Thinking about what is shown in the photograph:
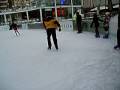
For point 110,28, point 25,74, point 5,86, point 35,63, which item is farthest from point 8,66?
point 110,28

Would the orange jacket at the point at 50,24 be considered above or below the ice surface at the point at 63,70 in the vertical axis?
above

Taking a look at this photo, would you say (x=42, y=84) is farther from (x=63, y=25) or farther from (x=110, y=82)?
(x=63, y=25)

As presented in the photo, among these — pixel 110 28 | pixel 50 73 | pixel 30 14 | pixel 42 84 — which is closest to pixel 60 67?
pixel 50 73

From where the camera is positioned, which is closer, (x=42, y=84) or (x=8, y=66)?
(x=42, y=84)

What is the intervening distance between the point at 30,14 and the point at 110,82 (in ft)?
190

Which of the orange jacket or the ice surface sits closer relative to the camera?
the ice surface

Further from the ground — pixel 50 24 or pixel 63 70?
pixel 50 24

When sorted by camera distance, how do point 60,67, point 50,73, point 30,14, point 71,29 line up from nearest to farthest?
Result: 1. point 50,73
2. point 60,67
3. point 71,29
4. point 30,14

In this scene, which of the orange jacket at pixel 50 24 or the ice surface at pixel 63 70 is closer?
the ice surface at pixel 63 70

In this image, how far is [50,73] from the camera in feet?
24.8

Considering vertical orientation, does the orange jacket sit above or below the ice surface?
above

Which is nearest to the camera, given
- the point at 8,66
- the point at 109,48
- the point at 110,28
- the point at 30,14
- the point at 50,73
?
the point at 50,73

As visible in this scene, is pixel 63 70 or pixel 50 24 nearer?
pixel 63 70

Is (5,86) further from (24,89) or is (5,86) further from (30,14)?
(30,14)
